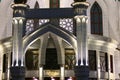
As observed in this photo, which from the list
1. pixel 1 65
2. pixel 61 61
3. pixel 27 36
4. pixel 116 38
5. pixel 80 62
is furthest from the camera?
pixel 116 38

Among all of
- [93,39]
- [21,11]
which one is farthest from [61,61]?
[21,11]

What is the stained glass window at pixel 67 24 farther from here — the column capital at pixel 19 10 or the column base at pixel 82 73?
the column base at pixel 82 73

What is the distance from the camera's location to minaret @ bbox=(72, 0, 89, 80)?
27094mm

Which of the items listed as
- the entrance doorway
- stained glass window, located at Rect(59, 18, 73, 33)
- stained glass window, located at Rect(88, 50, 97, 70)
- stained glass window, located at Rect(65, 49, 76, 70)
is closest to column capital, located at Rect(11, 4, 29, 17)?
stained glass window, located at Rect(59, 18, 73, 33)

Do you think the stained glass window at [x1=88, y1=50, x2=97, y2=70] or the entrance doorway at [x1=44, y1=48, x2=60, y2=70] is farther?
the stained glass window at [x1=88, y1=50, x2=97, y2=70]

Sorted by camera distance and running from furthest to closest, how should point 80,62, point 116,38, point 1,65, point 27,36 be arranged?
point 116,38 < point 1,65 < point 27,36 < point 80,62

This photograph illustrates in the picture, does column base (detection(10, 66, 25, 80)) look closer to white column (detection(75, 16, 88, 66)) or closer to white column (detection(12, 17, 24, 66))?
white column (detection(12, 17, 24, 66))

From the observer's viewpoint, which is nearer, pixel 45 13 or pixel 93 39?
pixel 45 13

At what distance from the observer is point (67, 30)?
96.8ft

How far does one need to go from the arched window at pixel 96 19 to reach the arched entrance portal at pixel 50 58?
679 centimetres

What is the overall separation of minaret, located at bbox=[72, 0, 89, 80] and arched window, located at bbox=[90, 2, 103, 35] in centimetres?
1161

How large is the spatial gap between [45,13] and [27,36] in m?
2.57

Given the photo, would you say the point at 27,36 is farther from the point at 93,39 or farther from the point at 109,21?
the point at 109,21

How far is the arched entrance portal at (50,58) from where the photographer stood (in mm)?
33281
